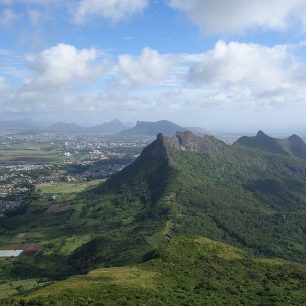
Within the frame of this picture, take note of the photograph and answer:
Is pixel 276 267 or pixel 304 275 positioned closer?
pixel 304 275

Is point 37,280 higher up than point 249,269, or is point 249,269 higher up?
point 249,269

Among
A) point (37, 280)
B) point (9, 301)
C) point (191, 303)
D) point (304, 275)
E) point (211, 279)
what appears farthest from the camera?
point (37, 280)

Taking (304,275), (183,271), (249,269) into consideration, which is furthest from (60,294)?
(304,275)

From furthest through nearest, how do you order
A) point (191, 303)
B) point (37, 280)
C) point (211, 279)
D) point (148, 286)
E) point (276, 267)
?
1. point (37, 280)
2. point (276, 267)
3. point (211, 279)
4. point (148, 286)
5. point (191, 303)

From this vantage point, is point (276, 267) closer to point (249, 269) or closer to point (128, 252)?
point (249, 269)

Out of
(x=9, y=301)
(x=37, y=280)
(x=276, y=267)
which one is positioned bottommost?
(x=37, y=280)

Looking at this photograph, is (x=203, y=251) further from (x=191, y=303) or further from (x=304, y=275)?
(x=191, y=303)

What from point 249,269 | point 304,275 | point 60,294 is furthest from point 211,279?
point 60,294
